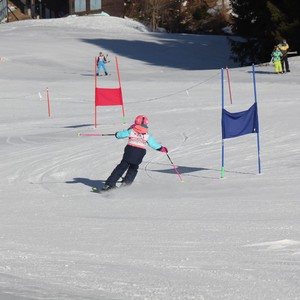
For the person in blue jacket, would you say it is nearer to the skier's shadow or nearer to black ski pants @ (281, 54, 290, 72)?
the skier's shadow

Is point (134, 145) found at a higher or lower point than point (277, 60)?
lower

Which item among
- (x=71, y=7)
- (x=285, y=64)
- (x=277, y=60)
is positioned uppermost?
(x=71, y=7)

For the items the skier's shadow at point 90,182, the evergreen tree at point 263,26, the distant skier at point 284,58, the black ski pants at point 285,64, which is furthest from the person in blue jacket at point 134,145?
the evergreen tree at point 263,26

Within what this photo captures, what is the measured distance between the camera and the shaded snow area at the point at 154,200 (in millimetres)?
8258

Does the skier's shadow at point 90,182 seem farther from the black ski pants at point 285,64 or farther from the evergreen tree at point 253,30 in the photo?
the evergreen tree at point 253,30

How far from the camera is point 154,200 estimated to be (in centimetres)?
1366

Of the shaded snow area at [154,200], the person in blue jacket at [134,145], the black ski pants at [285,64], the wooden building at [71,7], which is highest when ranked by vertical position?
the wooden building at [71,7]

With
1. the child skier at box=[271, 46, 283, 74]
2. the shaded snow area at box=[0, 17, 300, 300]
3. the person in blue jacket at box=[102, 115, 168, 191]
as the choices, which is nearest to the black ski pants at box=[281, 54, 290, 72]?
the child skier at box=[271, 46, 283, 74]

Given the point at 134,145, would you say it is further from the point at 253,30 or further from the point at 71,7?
the point at 71,7

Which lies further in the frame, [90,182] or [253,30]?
[253,30]

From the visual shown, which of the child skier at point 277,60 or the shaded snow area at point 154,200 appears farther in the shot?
the child skier at point 277,60

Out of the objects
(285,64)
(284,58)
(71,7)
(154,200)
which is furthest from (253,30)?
(154,200)

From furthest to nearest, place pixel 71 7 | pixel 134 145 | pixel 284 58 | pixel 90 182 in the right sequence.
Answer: pixel 71 7 < pixel 284 58 < pixel 90 182 < pixel 134 145

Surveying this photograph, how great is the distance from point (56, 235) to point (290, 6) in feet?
118
